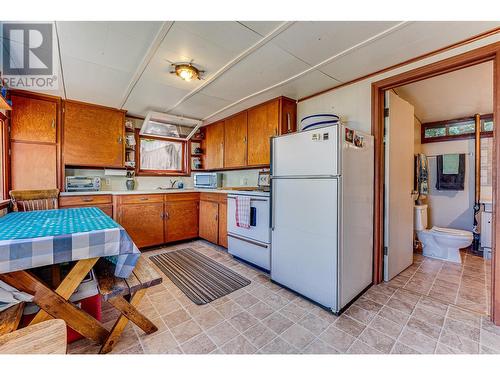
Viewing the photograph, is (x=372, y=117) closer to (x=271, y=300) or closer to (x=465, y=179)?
(x=271, y=300)

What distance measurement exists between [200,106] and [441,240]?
153 inches

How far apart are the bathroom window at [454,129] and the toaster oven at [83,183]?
5.53 meters

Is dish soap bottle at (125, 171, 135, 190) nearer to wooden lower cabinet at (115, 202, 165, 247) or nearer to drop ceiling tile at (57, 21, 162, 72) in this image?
wooden lower cabinet at (115, 202, 165, 247)

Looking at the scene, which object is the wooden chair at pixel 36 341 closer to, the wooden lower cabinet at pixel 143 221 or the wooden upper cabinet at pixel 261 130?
the wooden lower cabinet at pixel 143 221

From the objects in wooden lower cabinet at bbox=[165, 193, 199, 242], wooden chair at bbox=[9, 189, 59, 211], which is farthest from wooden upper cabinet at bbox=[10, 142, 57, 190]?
wooden lower cabinet at bbox=[165, 193, 199, 242]

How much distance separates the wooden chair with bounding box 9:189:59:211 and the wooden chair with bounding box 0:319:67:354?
203cm

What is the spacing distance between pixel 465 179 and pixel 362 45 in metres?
3.30

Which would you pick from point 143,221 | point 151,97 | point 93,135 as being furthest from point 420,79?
point 93,135

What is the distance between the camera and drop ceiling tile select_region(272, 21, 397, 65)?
1490 mm

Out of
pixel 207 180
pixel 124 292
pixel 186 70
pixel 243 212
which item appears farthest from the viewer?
pixel 207 180

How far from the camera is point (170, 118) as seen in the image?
11.5ft

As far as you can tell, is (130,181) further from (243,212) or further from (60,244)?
(60,244)

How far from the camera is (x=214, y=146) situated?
403 centimetres
